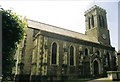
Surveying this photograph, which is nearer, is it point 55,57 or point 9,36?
point 9,36

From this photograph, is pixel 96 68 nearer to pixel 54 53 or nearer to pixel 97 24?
pixel 54 53

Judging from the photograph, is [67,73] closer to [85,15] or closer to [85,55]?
[85,55]

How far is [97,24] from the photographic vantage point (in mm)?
41938

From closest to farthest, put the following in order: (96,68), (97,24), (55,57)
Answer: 1. (55,57)
2. (96,68)
3. (97,24)

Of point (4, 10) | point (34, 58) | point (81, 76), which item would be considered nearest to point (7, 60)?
point (4, 10)

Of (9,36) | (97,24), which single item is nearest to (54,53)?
(9,36)

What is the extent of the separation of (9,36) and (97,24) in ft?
103

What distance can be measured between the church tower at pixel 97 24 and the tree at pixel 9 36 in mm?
28542

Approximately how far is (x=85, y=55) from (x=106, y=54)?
26.8 feet

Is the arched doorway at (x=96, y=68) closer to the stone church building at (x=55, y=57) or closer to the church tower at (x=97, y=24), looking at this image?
the stone church building at (x=55, y=57)

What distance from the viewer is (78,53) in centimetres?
3059

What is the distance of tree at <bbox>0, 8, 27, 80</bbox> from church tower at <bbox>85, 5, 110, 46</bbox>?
28.5 meters

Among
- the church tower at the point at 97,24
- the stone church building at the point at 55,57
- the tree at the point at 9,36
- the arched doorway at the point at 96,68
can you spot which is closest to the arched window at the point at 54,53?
the stone church building at the point at 55,57

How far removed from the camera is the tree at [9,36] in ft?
48.6
